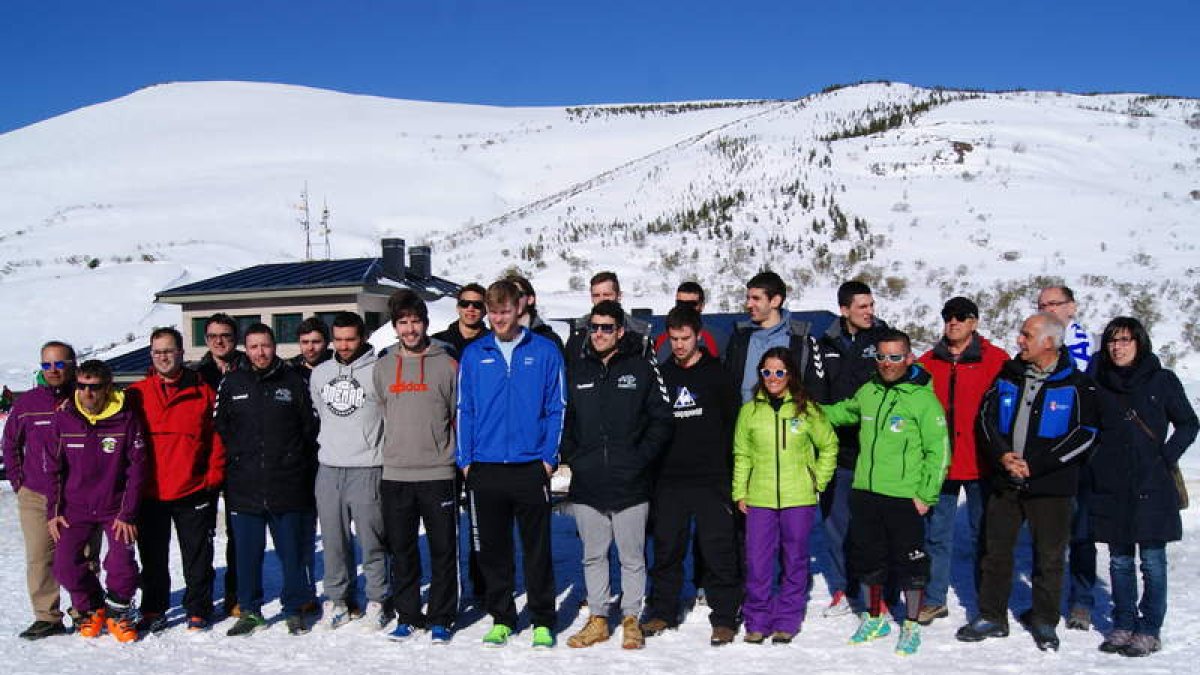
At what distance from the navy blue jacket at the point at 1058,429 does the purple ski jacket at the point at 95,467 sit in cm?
549

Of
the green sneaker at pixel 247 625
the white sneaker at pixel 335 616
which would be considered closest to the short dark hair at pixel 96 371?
the green sneaker at pixel 247 625

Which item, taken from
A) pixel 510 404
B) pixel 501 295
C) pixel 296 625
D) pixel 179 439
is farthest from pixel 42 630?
pixel 501 295

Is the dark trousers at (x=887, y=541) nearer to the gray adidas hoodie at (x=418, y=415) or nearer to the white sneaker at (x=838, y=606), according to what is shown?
the white sneaker at (x=838, y=606)

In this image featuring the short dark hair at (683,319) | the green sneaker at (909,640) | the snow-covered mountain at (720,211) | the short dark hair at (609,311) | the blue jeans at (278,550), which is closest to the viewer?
the green sneaker at (909,640)

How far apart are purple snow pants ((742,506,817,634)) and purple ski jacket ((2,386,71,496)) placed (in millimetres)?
4588

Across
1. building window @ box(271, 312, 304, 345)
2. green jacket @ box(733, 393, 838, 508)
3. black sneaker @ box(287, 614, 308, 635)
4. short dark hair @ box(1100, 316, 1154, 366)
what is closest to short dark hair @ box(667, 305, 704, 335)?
green jacket @ box(733, 393, 838, 508)

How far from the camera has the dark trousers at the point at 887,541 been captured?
544cm

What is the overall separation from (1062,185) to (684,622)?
28.6 metres

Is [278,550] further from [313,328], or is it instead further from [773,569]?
[773,569]

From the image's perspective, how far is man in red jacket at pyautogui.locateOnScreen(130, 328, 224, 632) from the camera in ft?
19.6

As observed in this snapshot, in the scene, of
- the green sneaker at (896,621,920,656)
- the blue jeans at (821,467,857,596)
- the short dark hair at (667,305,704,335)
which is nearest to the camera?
the green sneaker at (896,621,920,656)

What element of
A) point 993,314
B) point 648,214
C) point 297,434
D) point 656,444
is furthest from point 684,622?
point 648,214

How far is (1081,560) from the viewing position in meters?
5.72

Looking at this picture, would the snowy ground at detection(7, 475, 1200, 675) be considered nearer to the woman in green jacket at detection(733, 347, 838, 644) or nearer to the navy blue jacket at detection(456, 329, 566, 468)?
the woman in green jacket at detection(733, 347, 838, 644)
